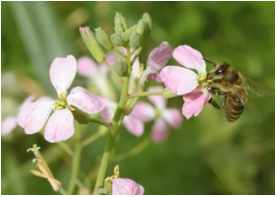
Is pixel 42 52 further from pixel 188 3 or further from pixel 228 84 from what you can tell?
pixel 228 84

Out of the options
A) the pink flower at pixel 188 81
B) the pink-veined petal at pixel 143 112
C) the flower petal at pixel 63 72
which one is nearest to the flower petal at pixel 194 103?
the pink flower at pixel 188 81

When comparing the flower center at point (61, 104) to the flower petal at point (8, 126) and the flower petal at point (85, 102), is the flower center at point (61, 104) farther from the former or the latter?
the flower petal at point (8, 126)

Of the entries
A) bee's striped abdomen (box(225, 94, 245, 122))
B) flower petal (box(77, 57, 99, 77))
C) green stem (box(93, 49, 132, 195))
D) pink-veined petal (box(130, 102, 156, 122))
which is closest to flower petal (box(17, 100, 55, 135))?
green stem (box(93, 49, 132, 195))

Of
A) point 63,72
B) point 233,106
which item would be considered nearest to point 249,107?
point 233,106

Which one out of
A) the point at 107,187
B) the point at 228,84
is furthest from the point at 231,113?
the point at 107,187

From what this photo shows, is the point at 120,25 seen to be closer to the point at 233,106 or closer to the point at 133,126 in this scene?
the point at 233,106

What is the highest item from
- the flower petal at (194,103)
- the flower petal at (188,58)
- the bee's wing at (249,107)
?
the flower petal at (188,58)

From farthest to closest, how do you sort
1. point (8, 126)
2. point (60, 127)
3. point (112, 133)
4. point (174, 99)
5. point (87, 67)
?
1. point (174, 99)
2. point (87, 67)
3. point (8, 126)
4. point (112, 133)
5. point (60, 127)

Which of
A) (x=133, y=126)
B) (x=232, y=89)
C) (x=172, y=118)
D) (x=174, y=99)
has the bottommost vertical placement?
(x=174, y=99)
